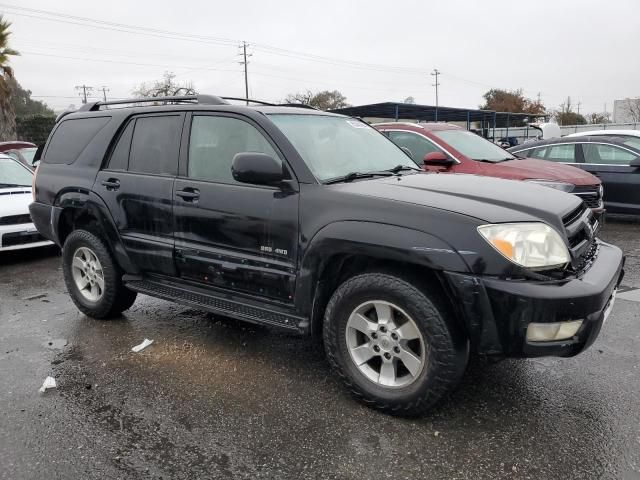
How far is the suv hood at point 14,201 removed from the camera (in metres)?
7.11

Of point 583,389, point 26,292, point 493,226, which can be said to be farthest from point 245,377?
point 26,292

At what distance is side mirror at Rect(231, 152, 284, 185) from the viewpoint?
325cm

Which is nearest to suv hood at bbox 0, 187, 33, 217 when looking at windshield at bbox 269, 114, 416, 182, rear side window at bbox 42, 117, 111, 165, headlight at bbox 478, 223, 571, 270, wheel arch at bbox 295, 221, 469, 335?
rear side window at bbox 42, 117, 111, 165

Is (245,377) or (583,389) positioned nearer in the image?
(583,389)

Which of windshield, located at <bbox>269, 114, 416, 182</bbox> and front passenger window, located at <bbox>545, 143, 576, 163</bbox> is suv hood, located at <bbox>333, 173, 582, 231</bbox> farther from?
front passenger window, located at <bbox>545, 143, 576, 163</bbox>

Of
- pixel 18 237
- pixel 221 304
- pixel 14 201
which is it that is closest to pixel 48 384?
pixel 221 304

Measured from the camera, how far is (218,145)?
3.85 metres

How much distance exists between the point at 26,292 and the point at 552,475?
541cm

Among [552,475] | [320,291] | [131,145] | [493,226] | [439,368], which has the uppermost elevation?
[131,145]

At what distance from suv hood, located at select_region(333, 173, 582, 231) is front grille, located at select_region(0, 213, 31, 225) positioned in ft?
18.3

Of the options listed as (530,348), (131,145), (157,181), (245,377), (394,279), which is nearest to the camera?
(530,348)

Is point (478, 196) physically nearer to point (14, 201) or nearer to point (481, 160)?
point (481, 160)

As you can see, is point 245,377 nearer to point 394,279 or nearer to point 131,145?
point 394,279

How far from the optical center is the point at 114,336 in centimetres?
440
